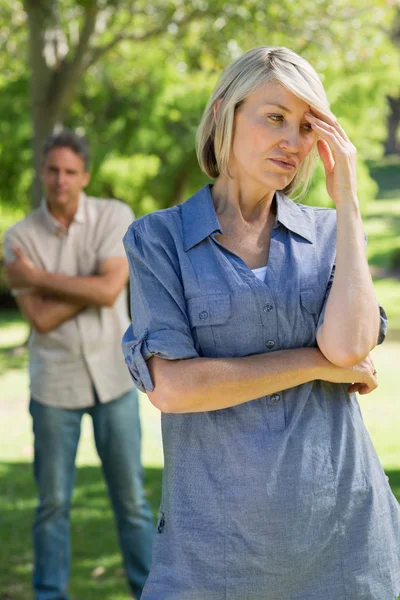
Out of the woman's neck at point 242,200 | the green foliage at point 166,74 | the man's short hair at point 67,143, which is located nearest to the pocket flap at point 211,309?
the woman's neck at point 242,200

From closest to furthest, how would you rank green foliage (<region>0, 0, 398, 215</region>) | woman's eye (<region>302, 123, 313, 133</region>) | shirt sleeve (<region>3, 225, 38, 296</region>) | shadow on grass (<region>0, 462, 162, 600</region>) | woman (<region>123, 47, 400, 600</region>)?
woman (<region>123, 47, 400, 600</region>) < woman's eye (<region>302, 123, 313, 133</region>) < shirt sleeve (<region>3, 225, 38, 296</region>) < shadow on grass (<region>0, 462, 162, 600</region>) < green foliage (<region>0, 0, 398, 215</region>)

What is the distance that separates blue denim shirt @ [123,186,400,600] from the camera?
2.30 metres

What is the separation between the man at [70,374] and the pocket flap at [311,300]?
2.22 m

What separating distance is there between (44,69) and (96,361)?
311 inches

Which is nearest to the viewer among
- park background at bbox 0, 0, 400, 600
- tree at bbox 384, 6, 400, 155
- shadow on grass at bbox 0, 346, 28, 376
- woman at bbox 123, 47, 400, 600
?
woman at bbox 123, 47, 400, 600

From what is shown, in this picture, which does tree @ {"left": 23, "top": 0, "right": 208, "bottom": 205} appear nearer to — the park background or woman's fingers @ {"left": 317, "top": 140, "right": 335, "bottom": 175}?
the park background

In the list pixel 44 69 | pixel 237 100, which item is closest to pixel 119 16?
pixel 44 69

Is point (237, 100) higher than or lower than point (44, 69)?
lower

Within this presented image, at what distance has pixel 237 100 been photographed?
2.39 metres

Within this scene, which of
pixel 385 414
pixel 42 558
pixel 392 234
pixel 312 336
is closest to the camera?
pixel 312 336

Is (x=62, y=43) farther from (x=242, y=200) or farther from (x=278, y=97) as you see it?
(x=278, y=97)

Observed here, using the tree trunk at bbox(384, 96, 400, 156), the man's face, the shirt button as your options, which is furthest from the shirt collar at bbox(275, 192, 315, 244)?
the tree trunk at bbox(384, 96, 400, 156)

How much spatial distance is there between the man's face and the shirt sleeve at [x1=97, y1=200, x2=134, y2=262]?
0.20 metres

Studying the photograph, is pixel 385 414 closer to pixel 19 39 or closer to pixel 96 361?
pixel 96 361
